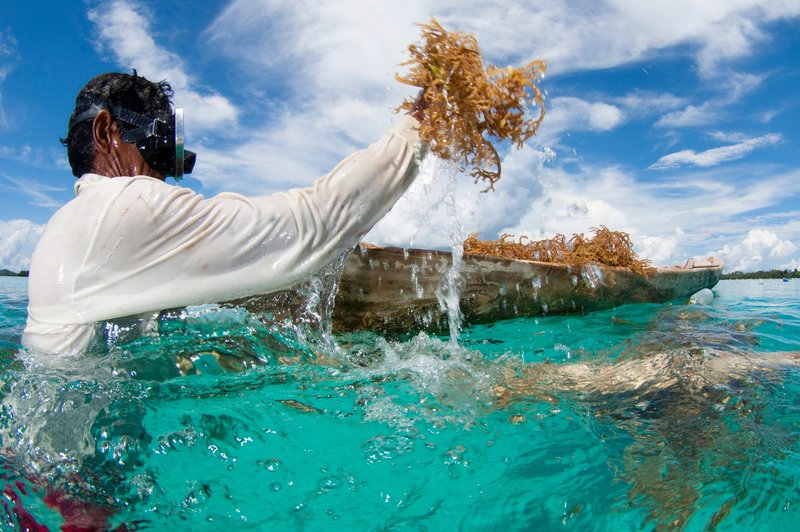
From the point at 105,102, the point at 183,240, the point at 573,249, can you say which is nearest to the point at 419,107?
the point at 183,240

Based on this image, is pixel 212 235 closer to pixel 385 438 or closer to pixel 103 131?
pixel 103 131

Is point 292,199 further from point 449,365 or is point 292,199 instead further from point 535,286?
point 535,286

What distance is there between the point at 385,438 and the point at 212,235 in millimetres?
1570

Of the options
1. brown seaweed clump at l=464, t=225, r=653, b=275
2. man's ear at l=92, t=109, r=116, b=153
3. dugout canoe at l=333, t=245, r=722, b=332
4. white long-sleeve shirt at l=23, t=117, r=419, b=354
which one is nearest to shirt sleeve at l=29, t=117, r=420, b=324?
white long-sleeve shirt at l=23, t=117, r=419, b=354

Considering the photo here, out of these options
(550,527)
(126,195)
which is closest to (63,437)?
(126,195)

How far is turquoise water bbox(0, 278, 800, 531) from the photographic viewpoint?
2422 mm

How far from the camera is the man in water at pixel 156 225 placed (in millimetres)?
2672

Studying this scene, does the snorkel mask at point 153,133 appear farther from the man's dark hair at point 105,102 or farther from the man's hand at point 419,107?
the man's hand at point 419,107

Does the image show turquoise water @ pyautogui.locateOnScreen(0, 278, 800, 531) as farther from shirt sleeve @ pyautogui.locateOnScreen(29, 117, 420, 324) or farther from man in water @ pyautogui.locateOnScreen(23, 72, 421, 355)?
shirt sleeve @ pyautogui.locateOnScreen(29, 117, 420, 324)

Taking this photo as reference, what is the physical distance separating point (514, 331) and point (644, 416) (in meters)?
2.70

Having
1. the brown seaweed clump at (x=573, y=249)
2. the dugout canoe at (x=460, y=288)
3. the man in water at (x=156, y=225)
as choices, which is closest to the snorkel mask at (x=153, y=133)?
the man in water at (x=156, y=225)

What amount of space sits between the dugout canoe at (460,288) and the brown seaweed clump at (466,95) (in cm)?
217

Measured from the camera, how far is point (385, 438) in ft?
9.61

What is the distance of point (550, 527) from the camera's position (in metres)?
2.35
